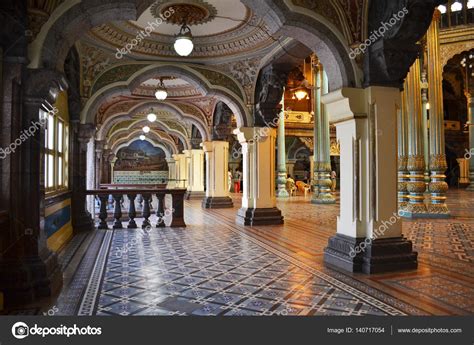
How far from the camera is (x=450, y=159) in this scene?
2809cm

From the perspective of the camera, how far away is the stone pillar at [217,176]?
12727mm

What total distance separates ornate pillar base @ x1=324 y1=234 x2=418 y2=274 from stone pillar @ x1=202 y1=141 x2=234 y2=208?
8.31 metres

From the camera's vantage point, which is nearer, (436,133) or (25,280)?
(25,280)

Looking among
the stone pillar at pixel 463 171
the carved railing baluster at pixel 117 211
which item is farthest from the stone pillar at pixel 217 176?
the stone pillar at pixel 463 171

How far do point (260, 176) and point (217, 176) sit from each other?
433cm

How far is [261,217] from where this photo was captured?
8477 millimetres

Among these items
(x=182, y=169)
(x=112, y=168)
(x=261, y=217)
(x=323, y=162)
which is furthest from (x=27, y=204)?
(x=112, y=168)

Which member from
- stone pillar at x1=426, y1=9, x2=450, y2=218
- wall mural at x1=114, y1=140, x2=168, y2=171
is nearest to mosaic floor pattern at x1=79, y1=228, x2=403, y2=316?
stone pillar at x1=426, y1=9, x2=450, y2=218

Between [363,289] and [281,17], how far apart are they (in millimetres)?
3168

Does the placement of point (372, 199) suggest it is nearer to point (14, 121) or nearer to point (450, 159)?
point (14, 121)

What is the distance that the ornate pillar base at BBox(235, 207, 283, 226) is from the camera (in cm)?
842

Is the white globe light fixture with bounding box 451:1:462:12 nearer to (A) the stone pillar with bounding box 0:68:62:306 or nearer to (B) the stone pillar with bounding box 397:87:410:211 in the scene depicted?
(B) the stone pillar with bounding box 397:87:410:211

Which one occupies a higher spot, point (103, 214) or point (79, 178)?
point (79, 178)

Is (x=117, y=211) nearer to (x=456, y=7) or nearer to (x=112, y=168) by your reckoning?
(x=456, y=7)
